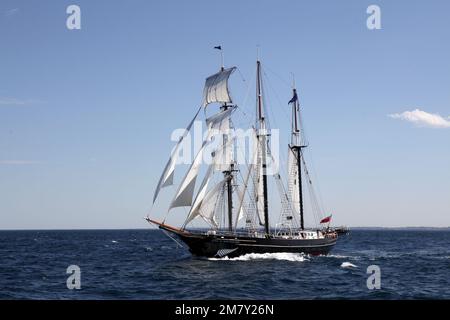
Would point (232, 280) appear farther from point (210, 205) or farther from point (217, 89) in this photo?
point (217, 89)

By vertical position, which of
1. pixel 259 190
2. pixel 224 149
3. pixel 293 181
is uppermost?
pixel 224 149

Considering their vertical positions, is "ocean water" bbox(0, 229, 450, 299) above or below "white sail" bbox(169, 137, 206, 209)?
below

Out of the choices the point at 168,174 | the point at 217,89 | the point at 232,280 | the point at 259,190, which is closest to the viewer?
the point at 232,280

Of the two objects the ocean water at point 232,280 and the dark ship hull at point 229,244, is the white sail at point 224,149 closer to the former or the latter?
the dark ship hull at point 229,244

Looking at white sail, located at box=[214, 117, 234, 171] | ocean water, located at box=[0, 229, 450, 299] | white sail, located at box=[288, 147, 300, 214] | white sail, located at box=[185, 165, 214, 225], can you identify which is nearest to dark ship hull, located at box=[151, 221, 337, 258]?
ocean water, located at box=[0, 229, 450, 299]

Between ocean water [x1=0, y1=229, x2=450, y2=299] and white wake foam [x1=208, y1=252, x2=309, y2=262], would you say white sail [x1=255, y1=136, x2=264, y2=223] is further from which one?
ocean water [x1=0, y1=229, x2=450, y2=299]

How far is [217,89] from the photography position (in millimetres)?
60688

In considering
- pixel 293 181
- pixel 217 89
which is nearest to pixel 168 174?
pixel 217 89

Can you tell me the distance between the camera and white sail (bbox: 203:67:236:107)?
197ft

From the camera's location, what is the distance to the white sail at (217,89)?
5997cm

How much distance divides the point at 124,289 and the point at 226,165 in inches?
1063

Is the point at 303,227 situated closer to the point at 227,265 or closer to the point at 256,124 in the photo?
the point at 256,124
